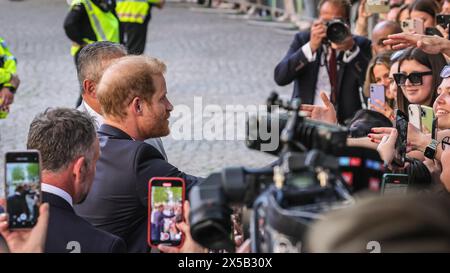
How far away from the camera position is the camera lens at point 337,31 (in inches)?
322

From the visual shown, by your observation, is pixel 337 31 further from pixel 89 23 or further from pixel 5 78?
pixel 89 23

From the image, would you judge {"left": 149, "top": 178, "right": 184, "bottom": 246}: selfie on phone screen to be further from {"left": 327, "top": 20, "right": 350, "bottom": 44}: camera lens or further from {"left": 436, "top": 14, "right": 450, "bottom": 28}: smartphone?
{"left": 327, "top": 20, "right": 350, "bottom": 44}: camera lens

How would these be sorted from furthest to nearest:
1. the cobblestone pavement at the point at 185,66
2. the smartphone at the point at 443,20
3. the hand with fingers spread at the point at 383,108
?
the cobblestone pavement at the point at 185,66 → the smartphone at the point at 443,20 → the hand with fingers spread at the point at 383,108

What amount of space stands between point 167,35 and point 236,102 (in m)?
7.81

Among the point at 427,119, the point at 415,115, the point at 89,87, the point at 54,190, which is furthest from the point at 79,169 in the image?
the point at 415,115

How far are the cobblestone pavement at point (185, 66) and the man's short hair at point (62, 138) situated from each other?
5.08m

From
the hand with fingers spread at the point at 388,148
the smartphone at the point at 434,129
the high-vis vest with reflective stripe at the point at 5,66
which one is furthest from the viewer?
the high-vis vest with reflective stripe at the point at 5,66

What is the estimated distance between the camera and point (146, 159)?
4.47m

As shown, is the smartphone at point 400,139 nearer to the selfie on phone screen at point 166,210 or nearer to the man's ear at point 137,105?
the man's ear at point 137,105

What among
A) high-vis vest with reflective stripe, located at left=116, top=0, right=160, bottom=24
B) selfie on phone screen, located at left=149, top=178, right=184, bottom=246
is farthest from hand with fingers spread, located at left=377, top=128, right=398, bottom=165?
high-vis vest with reflective stripe, located at left=116, top=0, right=160, bottom=24

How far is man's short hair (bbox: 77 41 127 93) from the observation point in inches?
233

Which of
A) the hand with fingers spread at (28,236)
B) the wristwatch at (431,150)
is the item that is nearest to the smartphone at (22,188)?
the hand with fingers spread at (28,236)

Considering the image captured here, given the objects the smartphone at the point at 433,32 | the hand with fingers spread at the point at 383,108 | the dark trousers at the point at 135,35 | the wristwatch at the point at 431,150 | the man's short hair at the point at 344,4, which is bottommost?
the dark trousers at the point at 135,35

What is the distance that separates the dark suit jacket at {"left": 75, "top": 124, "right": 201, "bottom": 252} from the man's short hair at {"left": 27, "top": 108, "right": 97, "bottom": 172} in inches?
24.5
